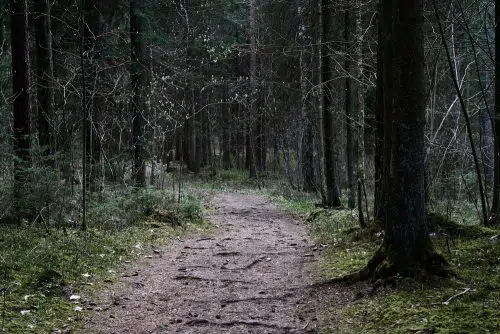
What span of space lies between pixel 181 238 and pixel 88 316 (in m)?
5.05

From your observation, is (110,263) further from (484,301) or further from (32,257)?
(484,301)

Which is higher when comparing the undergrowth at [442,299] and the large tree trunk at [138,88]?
the large tree trunk at [138,88]

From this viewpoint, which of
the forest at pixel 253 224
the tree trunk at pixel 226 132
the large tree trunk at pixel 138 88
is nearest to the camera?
the forest at pixel 253 224

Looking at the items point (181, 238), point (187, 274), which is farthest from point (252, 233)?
point (187, 274)

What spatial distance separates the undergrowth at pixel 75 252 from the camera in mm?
5352

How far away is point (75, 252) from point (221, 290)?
260 centimetres

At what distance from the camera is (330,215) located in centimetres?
1233

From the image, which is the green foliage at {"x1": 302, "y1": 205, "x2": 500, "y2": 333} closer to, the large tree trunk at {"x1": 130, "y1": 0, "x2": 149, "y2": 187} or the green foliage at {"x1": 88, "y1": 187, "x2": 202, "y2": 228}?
the green foliage at {"x1": 88, "y1": 187, "x2": 202, "y2": 228}

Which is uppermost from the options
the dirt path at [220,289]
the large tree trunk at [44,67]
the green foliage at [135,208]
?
the large tree trunk at [44,67]

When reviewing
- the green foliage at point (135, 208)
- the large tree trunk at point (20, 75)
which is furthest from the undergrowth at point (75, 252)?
the large tree trunk at point (20, 75)

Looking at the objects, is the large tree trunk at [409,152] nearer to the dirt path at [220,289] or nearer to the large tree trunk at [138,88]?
the dirt path at [220,289]

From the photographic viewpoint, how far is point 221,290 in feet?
22.2

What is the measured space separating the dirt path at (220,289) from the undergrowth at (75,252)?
0.40 m

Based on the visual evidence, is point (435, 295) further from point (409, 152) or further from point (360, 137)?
point (360, 137)
